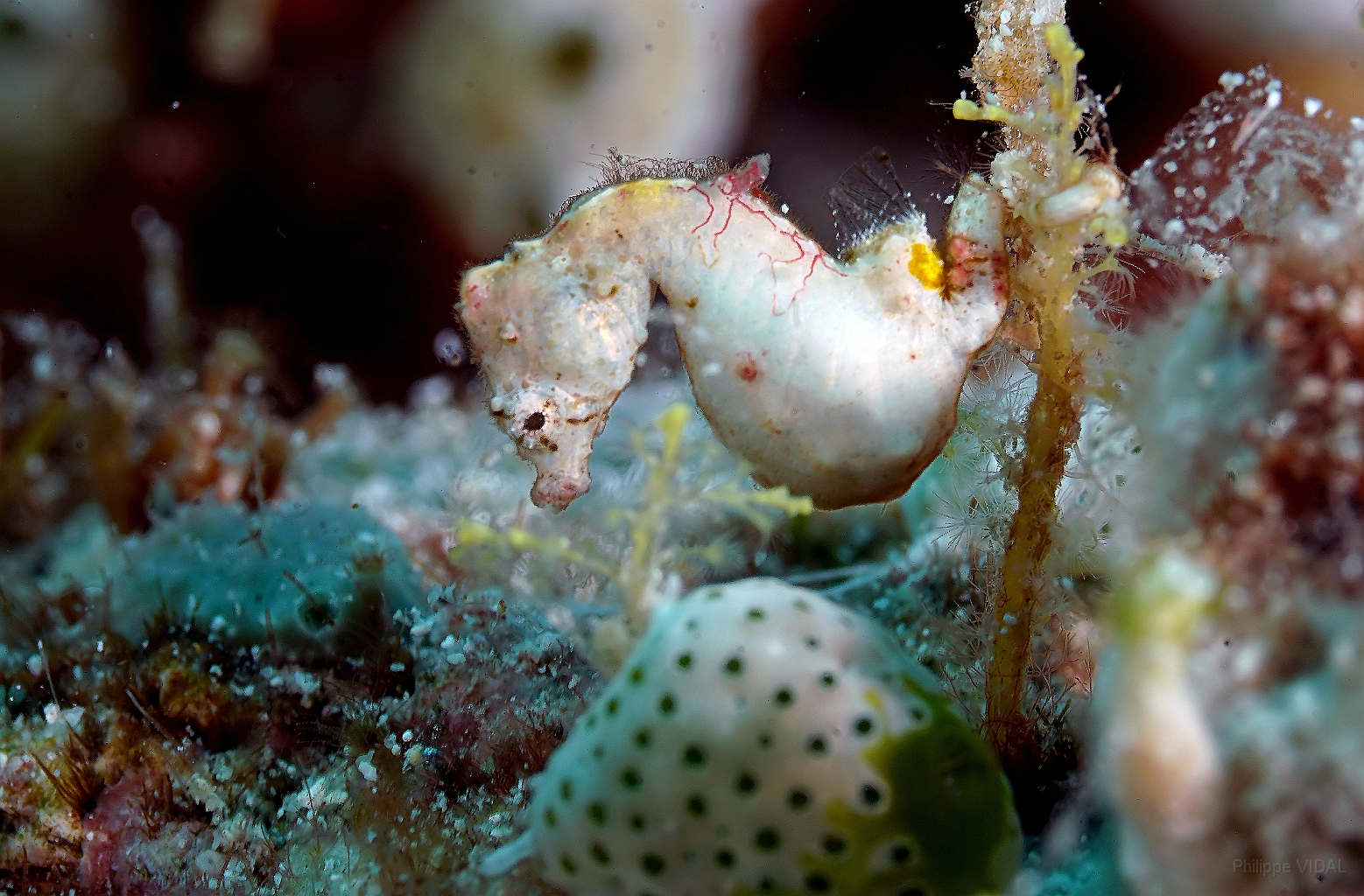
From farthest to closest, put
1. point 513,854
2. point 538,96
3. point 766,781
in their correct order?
1. point 538,96
2. point 513,854
3. point 766,781

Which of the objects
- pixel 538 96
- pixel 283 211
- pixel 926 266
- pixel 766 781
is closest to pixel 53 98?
pixel 283 211

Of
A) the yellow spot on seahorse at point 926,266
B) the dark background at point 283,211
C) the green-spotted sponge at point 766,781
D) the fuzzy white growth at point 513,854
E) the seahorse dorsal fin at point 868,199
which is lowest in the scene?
the dark background at point 283,211

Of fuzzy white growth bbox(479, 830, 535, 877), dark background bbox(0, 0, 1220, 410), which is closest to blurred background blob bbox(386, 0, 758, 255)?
dark background bbox(0, 0, 1220, 410)

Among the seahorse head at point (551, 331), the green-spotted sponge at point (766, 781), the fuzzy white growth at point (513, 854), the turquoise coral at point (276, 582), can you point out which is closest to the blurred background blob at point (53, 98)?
the turquoise coral at point (276, 582)

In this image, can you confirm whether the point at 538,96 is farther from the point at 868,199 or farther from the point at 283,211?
the point at 868,199

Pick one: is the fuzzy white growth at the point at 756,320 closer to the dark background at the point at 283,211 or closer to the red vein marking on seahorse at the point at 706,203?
the red vein marking on seahorse at the point at 706,203

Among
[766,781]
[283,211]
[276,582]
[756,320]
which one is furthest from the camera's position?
[283,211]
